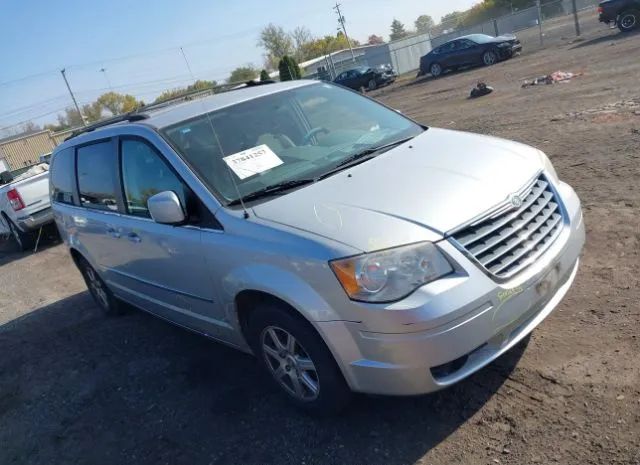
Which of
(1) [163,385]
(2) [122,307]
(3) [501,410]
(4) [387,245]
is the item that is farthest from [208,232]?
(2) [122,307]

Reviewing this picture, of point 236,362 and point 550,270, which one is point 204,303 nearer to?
point 236,362

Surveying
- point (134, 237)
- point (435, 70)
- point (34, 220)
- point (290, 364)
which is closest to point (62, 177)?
point (134, 237)

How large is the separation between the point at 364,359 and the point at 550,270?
111 cm

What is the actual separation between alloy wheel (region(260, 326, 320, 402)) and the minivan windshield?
862 millimetres

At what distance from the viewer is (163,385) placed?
13.4 feet

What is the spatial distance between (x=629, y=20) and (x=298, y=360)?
2398 cm

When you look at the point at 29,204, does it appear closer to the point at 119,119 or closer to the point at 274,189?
the point at 119,119

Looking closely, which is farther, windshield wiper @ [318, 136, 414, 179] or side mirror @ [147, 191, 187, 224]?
windshield wiper @ [318, 136, 414, 179]

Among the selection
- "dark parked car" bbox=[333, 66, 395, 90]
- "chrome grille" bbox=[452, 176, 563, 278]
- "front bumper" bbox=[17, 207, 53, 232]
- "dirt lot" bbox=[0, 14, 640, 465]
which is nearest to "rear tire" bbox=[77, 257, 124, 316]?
"dirt lot" bbox=[0, 14, 640, 465]

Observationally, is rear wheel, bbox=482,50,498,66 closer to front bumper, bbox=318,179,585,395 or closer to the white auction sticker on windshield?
the white auction sticker on windshield

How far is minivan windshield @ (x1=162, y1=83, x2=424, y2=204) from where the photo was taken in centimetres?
341

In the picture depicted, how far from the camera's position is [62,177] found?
5629 millimetres

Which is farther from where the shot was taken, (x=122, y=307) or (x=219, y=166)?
(x=122, y=307)

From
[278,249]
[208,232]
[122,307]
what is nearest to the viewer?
[278,249]
